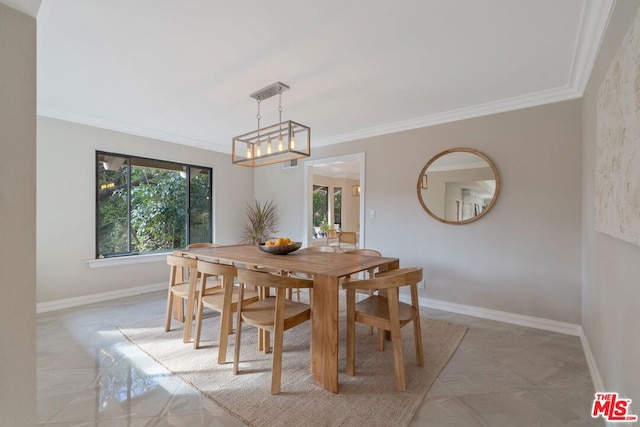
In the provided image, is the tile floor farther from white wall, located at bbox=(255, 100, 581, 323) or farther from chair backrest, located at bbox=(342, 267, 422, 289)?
chair backrest, located at bbox=(342, 267, 422, 289)

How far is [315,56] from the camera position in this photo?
2.27 meters

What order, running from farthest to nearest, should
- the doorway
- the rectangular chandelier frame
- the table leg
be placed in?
the doorway < the rectangular chandelier frame < the table leg

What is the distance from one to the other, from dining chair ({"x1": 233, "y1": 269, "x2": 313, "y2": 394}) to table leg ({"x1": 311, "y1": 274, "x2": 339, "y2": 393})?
4.7 inches

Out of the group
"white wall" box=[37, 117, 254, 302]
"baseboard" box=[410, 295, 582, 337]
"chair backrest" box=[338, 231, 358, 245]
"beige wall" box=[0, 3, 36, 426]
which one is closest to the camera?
"beige wall" box=[0, 3, 36, 426]

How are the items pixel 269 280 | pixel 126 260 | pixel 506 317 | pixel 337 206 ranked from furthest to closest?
pixel 337 206
pixel 126 260
pixel 506 317
pixel 269 280

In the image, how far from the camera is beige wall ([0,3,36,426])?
94cm

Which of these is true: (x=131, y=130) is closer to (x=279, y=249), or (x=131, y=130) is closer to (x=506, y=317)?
(x=279, y=249)

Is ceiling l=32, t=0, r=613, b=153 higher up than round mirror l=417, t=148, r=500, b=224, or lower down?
higher up

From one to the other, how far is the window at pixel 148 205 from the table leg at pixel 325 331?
360cm

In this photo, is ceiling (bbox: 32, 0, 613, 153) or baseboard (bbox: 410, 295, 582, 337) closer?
ceiling (bbox: 32, 0, 613, 153)

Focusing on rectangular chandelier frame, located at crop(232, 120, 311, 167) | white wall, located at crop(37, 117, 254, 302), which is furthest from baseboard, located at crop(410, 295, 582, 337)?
white wall, located at crop(37, 117, 254, 302)

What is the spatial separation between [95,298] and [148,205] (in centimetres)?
145

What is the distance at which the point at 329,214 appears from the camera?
9219mm

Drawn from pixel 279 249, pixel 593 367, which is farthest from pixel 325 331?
pixel 593 367
